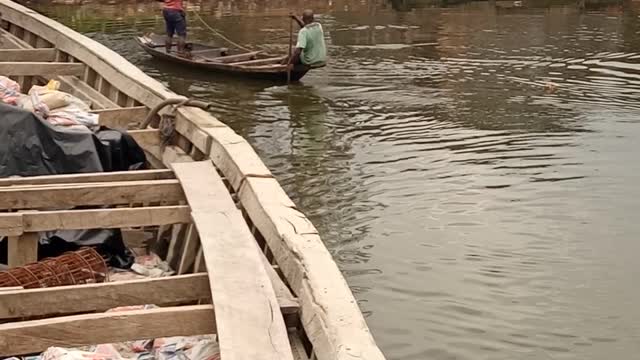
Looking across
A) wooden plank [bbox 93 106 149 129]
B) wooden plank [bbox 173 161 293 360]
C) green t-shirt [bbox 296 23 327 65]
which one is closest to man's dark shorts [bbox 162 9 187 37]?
green t-shirt [bbox 296 23 327 65]

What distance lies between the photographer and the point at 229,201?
488 cm

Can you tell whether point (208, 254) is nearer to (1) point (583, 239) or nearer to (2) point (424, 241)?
(2) point (424, 241)

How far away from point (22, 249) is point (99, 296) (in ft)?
4.11

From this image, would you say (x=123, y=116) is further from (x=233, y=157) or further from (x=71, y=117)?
(x=233, y=157)

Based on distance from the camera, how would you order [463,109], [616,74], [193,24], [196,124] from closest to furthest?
[196,124]
[463,109]
[616,74]
[193,24]

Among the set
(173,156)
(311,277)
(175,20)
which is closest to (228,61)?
(175,20)

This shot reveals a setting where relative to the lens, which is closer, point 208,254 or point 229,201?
point 208,254

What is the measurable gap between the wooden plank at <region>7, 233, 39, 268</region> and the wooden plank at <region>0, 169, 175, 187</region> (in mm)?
465

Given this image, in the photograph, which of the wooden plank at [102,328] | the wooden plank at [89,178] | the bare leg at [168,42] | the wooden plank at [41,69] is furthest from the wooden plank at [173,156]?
the bare leg at [168,42]

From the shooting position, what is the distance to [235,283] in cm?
370

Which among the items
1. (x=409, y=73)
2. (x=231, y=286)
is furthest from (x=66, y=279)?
(x=409, y=73)

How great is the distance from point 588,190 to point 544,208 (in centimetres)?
90

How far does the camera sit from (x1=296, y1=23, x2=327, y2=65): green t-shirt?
14.4 m

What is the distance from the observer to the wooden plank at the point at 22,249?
4.88 m
